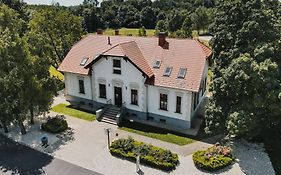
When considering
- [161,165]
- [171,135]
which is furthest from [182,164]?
[171,135]

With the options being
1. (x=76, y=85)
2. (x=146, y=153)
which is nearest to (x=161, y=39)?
(x=76, y=85)

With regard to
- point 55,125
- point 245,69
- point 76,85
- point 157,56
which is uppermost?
point 157,56

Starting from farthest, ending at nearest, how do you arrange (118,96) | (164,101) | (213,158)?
1. (118,96)
2. (164,101)
3. (213,158)

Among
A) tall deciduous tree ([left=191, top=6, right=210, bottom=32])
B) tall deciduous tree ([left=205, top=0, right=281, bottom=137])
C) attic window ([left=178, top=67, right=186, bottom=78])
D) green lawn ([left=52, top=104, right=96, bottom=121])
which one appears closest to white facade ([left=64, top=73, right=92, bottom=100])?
green lawn ([left=52, top=104, right=96, bottom=121])

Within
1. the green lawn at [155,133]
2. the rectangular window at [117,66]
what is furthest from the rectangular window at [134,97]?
the rectangular window at [117,66]

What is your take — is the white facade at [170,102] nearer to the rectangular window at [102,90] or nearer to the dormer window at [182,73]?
the dormer window at [182,73]

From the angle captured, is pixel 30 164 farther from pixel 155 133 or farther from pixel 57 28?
pixel 57 28
